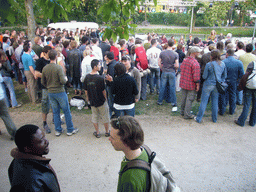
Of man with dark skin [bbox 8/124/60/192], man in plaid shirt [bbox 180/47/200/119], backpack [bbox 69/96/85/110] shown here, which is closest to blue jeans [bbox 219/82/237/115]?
man in plaid shirt [bbox 180/47/200/119]

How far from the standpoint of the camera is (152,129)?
18.3 feet

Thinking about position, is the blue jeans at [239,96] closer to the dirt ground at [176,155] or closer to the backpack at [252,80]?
the dirt ground at [176,155]

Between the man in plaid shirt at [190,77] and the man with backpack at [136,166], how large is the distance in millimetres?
4087

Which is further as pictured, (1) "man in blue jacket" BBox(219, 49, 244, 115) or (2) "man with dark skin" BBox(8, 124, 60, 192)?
(1) "man in blue jacket" BBox(219, 49, 244, 115)

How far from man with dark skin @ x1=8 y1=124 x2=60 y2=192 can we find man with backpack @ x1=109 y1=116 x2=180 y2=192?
68 cm

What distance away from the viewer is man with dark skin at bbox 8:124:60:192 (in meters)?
1.76

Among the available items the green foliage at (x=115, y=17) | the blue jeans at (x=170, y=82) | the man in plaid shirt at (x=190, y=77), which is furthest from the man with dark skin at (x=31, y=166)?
the blue jeans at (x=170, y=82)

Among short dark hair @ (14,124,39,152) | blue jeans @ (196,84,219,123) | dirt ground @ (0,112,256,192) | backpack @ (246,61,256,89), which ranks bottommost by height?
dirt ground @ (0,112,256,192)

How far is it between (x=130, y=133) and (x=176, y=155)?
2882 mm

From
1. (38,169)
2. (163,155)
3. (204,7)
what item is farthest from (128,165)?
(204,7)

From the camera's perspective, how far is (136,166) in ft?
5.70

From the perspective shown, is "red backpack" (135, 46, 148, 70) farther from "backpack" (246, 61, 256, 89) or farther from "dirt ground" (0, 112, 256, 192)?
"backpack" (246, 61, 256, 89)

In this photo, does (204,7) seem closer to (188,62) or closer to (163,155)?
(188,62)

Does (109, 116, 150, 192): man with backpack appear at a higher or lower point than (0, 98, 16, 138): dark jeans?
higher
